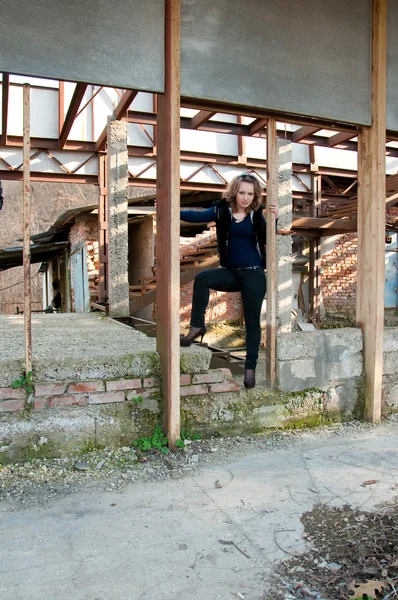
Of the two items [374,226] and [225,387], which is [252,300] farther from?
[374,226]

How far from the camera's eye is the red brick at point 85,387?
3.56 metres

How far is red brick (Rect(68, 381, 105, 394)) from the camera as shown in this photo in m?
3.56

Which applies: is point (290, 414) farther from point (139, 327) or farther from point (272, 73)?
point (139, 327)

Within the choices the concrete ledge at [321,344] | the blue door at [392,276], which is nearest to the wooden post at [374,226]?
the concrete ledge at [321,344]

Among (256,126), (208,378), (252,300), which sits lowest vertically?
(208,378)

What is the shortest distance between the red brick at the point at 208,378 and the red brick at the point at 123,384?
472 mm

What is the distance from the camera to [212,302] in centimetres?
1452

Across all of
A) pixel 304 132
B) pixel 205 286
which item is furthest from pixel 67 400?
pixel 304 132

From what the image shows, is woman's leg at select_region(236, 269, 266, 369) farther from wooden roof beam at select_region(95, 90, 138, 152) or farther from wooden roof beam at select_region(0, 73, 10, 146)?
wooden roof beam at select_region(0, 73, 10, 146)

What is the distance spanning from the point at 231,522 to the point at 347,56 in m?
3.99

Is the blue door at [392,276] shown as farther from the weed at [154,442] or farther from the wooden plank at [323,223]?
the weed at [154,442]

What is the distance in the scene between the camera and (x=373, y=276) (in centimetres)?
458

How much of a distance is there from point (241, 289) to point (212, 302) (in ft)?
33.8

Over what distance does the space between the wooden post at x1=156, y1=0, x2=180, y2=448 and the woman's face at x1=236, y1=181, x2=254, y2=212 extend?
2.08 ft
